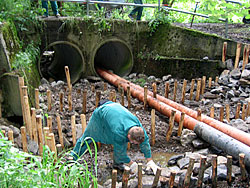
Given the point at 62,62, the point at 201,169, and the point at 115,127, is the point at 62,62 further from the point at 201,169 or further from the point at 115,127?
the point at 201,169

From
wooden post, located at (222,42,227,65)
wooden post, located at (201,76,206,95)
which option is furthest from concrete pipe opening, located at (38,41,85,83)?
wooden post, located at (222,42,227,65)

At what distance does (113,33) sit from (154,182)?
663cm

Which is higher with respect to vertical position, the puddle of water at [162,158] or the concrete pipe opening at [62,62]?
the concrete pipe opening at [62,62]

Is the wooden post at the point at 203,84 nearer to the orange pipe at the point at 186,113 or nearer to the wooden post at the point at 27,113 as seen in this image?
the orange pipe at the point at 186,113

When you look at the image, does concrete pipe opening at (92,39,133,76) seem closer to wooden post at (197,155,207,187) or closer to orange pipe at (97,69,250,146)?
orange pipe at (97,69,250,146)

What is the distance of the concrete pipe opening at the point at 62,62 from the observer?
368 inches

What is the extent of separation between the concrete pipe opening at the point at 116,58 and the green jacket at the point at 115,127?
566 centimetres

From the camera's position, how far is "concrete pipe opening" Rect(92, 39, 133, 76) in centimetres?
Answer: 997

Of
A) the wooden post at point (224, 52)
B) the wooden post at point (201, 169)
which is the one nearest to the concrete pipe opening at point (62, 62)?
the wooden post at point (224, 52)

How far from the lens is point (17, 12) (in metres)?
7.75

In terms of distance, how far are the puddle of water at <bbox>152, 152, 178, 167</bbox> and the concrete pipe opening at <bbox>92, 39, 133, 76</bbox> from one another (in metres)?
5.12

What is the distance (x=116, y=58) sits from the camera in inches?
431

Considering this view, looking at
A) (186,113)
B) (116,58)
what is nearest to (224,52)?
(186,113)

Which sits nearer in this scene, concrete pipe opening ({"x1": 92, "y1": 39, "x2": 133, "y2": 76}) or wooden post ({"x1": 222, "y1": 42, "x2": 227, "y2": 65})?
wooden post ({"x1": 222, "y1": 42, "x2": 227, "y2": 65})
